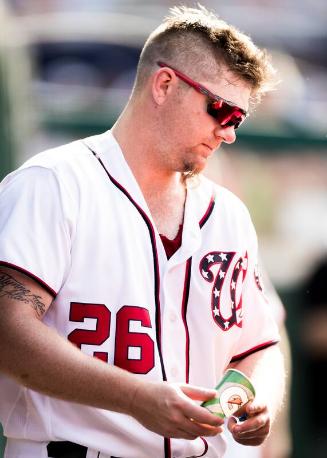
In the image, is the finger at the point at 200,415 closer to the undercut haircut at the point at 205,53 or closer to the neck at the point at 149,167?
the neck at the point at 149,167

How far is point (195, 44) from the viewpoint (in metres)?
3.23

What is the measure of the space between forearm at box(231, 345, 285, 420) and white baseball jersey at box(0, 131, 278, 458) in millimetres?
108

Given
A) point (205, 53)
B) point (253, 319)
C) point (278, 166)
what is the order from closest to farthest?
point (205, 53)
point (253, 319)
point (278, 166)

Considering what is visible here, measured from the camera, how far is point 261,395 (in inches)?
121

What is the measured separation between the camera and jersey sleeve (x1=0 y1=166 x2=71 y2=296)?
2.80 metres

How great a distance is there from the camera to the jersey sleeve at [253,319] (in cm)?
335

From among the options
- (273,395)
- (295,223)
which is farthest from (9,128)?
(295,223)

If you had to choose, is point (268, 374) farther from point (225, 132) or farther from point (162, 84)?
point (162, 84)

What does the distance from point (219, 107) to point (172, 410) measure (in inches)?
42.3

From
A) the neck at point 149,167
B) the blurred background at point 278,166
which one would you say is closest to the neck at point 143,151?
the neck at point 149,167

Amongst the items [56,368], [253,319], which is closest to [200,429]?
[56,368]

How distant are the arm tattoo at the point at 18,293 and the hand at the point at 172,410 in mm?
406

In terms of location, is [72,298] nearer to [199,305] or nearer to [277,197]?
[199,305]

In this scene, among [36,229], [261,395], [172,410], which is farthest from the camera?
[261,395]
